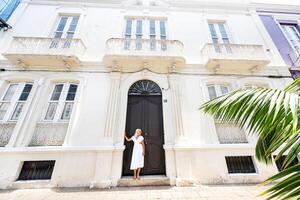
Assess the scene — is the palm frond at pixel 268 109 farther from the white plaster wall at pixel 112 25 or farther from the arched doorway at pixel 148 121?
the white plaster wall at pixel 112 25

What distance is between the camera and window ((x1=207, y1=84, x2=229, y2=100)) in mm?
6355

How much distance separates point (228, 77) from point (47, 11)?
33.5 ft

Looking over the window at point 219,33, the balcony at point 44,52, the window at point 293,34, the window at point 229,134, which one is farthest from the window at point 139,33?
the window at point 293,34

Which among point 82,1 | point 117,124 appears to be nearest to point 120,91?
point 117,124

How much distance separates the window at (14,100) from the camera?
546 cm

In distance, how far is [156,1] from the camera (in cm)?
884

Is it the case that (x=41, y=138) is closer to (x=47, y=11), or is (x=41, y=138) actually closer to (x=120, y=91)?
(x=120, y=91)

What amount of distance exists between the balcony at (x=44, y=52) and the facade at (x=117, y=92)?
0.13 ft

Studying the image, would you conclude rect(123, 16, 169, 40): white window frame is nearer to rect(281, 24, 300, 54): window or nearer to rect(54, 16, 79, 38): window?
rect(54, 16, 79, 38): window

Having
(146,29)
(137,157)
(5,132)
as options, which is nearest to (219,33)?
(146,29)

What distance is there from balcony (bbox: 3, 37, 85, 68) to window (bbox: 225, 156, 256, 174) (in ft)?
24.0

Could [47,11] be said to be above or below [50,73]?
above

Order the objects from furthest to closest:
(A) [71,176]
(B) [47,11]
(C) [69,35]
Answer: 1. (B) [47,11]
2. (C) [69,35]
3. (A) [71,176]

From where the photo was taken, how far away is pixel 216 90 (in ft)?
21.0
